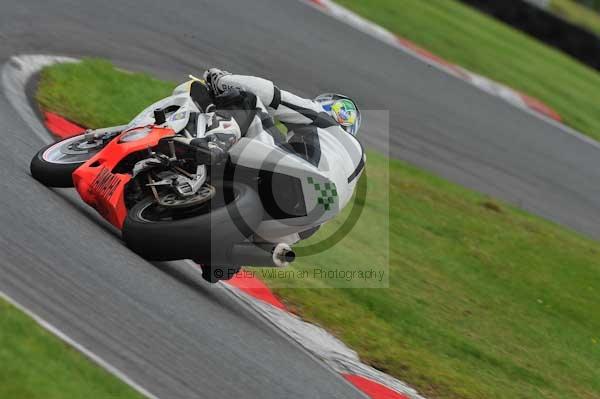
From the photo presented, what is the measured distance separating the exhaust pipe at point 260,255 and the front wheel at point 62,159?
1.35 metres

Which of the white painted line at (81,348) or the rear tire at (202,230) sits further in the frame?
the rear tire at (202,230)

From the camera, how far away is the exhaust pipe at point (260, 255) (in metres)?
6.40

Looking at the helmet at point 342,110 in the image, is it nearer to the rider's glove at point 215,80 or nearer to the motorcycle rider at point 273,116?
the motorcycle rider at point 273,116

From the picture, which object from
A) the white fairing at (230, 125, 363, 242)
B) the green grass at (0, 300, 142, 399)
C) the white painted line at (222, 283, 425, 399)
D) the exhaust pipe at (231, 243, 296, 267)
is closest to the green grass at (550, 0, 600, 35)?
the white painted line at (222, 283, 425, 399)

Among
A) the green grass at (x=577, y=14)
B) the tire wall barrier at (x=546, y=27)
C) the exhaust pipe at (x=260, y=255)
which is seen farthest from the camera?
the green grass at (x=577, y=14)

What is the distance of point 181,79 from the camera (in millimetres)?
12172

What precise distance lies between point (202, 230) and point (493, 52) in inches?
540

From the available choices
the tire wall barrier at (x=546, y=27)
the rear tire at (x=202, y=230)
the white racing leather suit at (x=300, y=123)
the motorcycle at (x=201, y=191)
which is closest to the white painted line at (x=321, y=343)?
the motorcycle at (x=201, y=191)

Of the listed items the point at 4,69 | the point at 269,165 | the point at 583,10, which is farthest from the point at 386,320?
the point at 583,10

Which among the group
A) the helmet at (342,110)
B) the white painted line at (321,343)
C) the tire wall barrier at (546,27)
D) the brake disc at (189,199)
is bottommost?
the white painted line at (321,343)

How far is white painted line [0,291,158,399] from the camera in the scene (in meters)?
4.85

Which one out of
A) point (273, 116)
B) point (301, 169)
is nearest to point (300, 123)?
point (273, 116)

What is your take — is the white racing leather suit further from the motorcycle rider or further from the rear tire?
the rear tire

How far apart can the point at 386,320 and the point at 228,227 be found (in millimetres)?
2614
